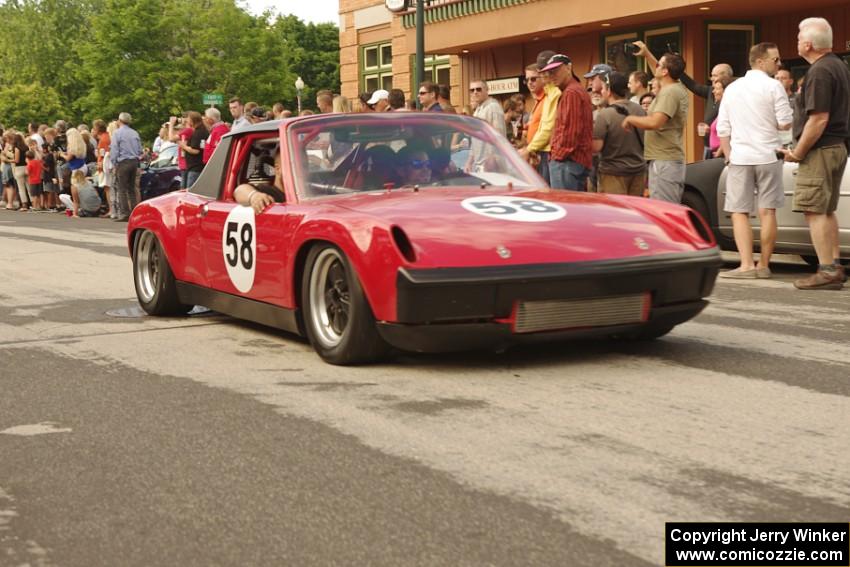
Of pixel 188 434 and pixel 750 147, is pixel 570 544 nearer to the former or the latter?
pixel 188 434

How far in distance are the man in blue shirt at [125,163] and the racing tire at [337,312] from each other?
54.7ft

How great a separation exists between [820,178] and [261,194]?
186 inches

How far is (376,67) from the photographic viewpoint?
3459 cm

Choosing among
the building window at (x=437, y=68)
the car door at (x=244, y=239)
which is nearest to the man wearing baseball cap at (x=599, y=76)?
the car door at (x=244, y=239)

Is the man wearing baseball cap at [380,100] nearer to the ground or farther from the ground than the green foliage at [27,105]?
nearer to the ground

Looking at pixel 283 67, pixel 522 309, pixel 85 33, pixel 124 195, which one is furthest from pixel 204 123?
pixel 85 33

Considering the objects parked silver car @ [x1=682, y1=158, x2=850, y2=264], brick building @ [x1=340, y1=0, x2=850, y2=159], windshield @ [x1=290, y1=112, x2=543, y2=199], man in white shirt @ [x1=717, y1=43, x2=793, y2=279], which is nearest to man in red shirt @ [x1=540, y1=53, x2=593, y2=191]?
man in white shirt @ [x1=717, y1=43, x2=793, y2=279]

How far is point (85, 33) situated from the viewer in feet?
371

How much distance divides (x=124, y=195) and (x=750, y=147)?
14448 millimetres

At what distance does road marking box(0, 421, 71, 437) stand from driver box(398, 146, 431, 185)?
2.53m

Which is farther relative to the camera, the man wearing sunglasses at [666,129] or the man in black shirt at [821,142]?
the man wearing sunglasses at [666,129]

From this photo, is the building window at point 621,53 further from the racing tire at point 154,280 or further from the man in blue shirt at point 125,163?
the racing tire at point 154,280

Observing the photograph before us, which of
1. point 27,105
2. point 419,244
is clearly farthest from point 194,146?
point 27,105

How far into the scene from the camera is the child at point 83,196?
2469 cm
